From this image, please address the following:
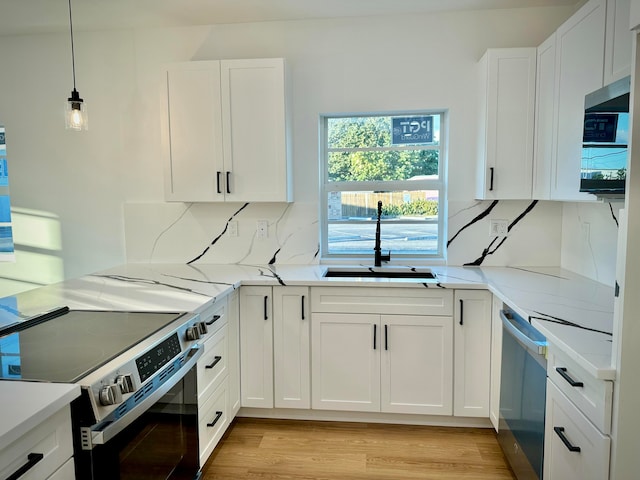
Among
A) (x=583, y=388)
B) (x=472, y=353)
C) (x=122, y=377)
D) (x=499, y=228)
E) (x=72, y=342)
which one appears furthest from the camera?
(x=499, y=228)

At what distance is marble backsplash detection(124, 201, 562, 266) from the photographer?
289 centimetres

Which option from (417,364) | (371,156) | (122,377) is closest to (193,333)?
(122,377)

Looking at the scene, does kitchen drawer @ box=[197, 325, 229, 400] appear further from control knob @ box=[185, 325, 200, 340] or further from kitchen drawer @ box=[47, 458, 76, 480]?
kitchen drawer @ box=[47, 458, 76, 480]

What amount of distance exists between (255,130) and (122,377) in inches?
73.0

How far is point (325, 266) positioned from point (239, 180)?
820 millimetres

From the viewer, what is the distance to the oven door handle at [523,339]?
1.66 metres

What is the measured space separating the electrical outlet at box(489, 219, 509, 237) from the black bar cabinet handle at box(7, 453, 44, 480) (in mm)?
2675

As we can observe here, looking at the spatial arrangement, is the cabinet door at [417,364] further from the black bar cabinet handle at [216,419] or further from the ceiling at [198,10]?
the ceiling at [198,10]

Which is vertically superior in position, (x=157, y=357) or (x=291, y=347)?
(x=157, y=357)

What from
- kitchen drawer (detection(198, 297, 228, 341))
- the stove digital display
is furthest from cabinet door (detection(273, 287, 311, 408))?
the stove digital display

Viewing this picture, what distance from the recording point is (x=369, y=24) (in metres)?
2.90

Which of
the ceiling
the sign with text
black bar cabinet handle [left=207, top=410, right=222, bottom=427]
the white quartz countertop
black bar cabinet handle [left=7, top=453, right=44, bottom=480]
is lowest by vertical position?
black bar cabinet handle [left=207, top=410, right=222, bottom=427]

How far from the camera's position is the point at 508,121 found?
103 inches

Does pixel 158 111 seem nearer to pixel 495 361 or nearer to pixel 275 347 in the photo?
pixel 275 347
